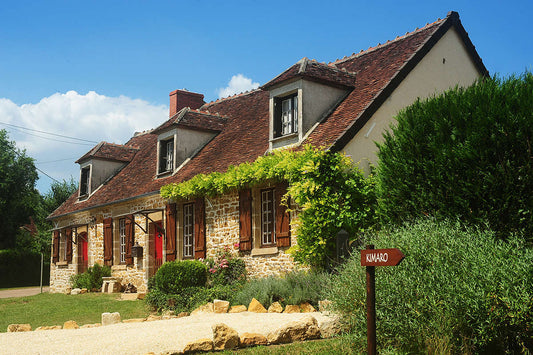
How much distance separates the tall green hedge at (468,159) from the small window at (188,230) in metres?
7.93

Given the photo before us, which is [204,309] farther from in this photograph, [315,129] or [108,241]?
[108,241]

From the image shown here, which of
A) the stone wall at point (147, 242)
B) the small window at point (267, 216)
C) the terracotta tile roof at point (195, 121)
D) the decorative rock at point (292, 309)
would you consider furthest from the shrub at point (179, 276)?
the terracotta tile roof at point (195, 121)

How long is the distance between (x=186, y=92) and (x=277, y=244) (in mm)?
10902

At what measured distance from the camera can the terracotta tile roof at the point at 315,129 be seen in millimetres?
13008

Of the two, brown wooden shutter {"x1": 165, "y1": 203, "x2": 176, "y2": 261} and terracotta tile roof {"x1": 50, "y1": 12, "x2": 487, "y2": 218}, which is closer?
terracotta tile roof {"x1": 50, "y1": 12, "x2": 487, "y2": 218}

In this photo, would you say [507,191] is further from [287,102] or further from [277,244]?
[287,102]

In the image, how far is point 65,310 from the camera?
14375mm

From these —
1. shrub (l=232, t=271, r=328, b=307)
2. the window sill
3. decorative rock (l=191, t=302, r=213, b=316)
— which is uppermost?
the window sill

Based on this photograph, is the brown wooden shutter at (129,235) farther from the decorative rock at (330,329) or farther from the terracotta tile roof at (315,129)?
the decorative rock at (330,329)

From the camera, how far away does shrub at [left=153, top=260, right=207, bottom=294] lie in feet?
45.4

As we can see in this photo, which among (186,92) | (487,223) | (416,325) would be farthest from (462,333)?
(186,92)

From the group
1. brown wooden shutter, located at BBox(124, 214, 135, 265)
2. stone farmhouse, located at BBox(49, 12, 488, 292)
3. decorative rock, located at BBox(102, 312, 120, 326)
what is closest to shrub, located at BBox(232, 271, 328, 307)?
stone farmhouse, located at BBox(49, 12, 488, 292)

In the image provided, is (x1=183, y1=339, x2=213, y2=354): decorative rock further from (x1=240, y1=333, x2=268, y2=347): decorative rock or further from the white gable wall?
the white gable wall

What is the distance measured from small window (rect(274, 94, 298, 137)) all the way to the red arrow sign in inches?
332
